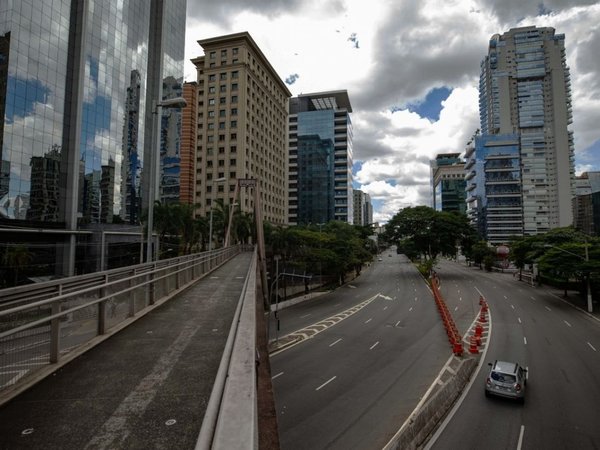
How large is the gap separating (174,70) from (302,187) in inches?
2846

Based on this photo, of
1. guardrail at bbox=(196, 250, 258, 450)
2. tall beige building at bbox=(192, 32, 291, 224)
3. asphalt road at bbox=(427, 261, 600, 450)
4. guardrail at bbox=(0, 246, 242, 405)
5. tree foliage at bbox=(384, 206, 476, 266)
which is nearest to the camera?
guardrail at bbox=(196, 250, 258, 450)

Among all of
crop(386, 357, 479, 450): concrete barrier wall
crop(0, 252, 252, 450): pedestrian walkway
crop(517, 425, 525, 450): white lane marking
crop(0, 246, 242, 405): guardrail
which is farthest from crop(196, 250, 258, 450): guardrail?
crop(517, 425, 525, 450): white lane marking

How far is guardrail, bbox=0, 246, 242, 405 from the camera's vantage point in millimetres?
4398

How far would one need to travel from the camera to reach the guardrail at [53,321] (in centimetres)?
440

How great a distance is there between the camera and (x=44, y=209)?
126ft

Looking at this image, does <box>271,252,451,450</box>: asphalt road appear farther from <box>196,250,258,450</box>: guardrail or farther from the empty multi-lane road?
<box>196,250,258,450</box>: guardrail

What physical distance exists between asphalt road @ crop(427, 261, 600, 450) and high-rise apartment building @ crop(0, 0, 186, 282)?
89.4ft

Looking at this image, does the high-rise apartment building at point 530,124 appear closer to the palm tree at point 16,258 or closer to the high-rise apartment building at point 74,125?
the high-rise apartment building at point 74,125

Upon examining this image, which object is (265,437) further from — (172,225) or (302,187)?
(302,187)

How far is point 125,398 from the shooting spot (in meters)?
4.09

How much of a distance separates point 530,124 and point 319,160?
330 ft

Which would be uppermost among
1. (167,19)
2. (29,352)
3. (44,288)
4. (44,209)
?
(167,19)

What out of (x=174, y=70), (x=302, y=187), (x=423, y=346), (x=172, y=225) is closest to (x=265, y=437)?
(x=423, y=346)

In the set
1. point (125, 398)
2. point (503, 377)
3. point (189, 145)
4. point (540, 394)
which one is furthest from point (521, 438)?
point (189, 145)
